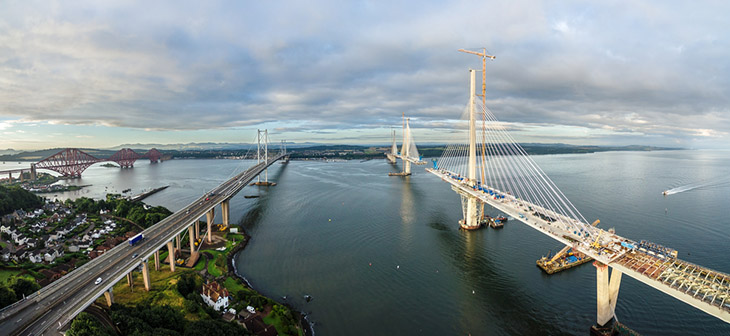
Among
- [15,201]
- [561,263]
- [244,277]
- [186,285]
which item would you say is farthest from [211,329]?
[15,201]

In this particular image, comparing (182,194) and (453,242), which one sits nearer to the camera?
(453,242)

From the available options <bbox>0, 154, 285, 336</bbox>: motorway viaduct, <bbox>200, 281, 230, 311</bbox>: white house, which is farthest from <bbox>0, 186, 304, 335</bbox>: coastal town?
<bbox>0, 154, 285, 336</bbox>: motorway viaduct

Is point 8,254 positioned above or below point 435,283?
above

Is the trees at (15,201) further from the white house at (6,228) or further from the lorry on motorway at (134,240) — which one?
the lorry on motorway at (134,240)

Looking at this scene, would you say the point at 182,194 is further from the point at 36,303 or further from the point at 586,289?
the point at 586,289

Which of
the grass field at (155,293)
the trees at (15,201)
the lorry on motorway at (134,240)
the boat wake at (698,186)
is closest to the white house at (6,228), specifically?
the trees at (15,201)

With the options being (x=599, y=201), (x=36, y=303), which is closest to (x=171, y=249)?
(x=36, y=303)
